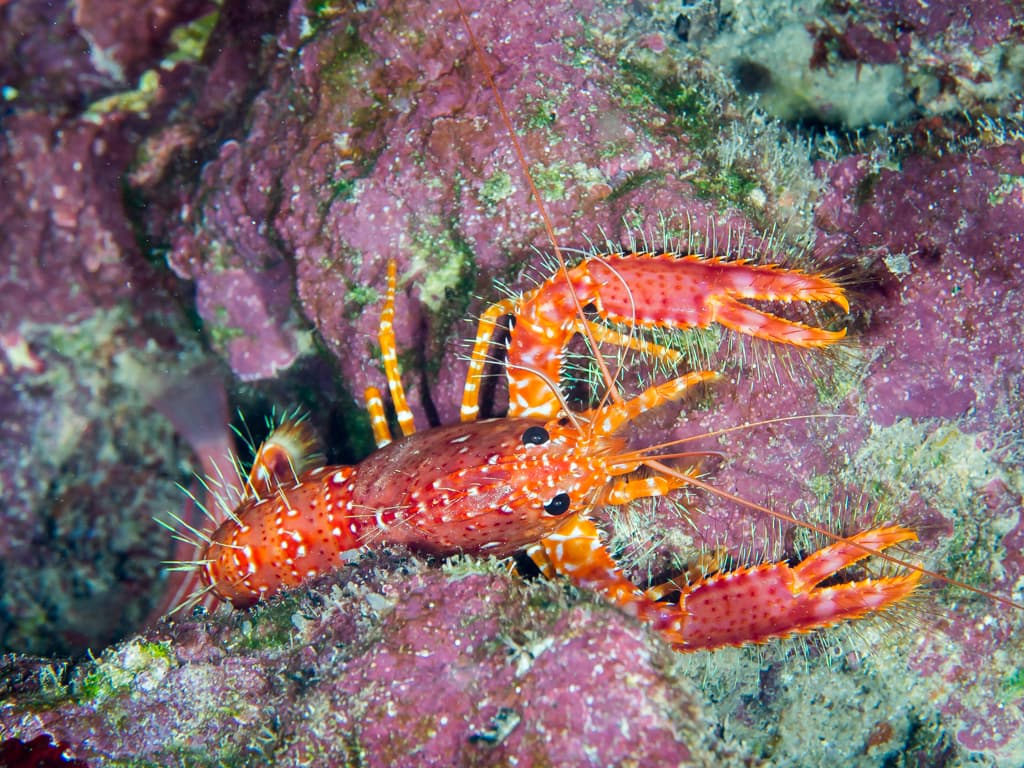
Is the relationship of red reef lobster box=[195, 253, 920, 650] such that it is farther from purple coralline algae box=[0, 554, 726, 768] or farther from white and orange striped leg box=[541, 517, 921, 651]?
purple coralline algae box=[0, 554, 726, 768]

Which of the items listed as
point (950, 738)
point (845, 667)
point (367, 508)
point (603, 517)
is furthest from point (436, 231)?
point (950, 738)

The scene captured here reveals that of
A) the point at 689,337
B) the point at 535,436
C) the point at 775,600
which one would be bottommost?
the point at 775,600

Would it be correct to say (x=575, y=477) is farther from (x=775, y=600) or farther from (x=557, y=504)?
(x=775, y=600)

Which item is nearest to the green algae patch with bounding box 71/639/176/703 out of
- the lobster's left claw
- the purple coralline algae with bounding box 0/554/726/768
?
the purple coralline algae with bounding box 0/554/726/768

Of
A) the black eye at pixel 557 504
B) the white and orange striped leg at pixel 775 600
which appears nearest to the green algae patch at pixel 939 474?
the white and orange striped leg at pixel 775 600

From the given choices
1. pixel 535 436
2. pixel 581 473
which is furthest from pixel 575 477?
pixel 535 436

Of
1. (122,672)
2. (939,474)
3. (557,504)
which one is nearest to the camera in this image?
(122,672)
